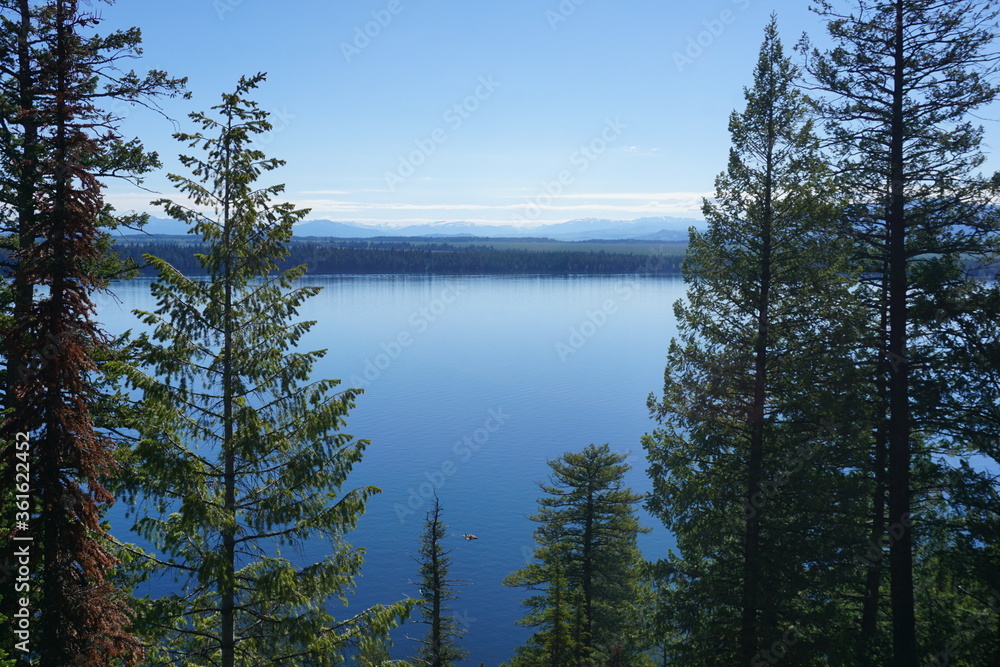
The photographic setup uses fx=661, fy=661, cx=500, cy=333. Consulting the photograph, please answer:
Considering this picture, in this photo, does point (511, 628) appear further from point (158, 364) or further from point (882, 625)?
point (158, 364)

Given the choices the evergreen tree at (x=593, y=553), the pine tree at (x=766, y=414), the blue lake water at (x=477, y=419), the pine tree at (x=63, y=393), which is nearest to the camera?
the pine tree at (x=63, y=393)

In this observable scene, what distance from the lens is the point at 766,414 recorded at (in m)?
14.3

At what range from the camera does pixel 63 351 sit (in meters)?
9.72

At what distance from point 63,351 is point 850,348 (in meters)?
14.1

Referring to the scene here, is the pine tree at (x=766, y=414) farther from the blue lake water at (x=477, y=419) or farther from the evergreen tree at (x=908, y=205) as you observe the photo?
the blue lake water at (x=477, y=419)

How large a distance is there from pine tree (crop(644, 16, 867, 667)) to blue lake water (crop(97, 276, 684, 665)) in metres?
11.6

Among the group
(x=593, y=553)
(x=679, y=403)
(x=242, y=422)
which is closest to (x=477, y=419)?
(x=593, y=553)

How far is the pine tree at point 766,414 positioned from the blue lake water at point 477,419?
38.1 feet

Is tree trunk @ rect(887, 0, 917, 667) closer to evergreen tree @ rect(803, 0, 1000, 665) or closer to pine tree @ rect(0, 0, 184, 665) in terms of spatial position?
evergreen tree @ rect(803, 0, 1000, 665)

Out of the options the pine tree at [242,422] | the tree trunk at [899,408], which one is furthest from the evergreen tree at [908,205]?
the pine tree at [242,422]

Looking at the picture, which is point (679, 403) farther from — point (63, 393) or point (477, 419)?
point (477, 419)

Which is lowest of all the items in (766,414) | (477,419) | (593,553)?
(477,419)

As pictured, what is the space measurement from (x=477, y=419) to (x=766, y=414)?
5812cm

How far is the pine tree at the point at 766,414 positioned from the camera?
43.8ft
